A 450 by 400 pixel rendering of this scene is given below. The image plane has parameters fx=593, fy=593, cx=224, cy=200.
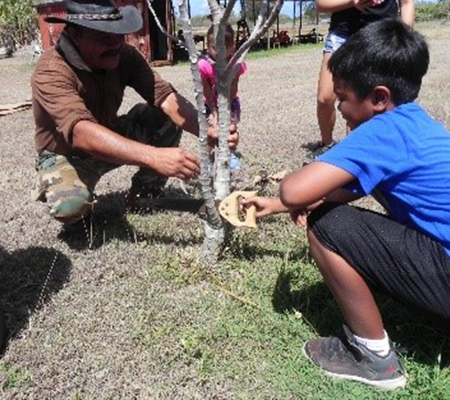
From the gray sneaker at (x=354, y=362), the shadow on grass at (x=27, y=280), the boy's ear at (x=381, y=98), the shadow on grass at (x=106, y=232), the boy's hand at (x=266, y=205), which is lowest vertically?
the shadow on grass at (x=106, y=232)

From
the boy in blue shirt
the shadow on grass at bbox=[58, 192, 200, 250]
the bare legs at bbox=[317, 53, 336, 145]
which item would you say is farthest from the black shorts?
the bare legs at bbox=[317, 53, 336, 145]

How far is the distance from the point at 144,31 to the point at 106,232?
13.1 metres

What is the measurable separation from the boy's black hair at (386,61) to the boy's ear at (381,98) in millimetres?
16

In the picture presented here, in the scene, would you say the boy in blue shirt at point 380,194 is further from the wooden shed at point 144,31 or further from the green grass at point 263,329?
the wooden shed at point 144,31

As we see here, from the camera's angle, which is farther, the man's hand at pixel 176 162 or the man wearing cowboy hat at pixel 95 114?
the man wearing cowboy hat at pixel 95 114

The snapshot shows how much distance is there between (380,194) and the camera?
2016 mm

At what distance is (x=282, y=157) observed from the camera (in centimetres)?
480

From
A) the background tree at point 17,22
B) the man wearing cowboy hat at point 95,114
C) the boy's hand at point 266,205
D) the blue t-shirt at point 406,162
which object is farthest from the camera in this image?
the background tree at point 17,22

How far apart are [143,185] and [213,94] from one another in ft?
2.84

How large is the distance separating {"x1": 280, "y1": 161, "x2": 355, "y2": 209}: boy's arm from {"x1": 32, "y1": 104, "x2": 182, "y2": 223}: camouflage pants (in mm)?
1452

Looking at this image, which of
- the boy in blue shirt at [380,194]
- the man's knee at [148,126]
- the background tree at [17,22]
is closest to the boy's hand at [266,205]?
the boy in blue shirt at [380,194]

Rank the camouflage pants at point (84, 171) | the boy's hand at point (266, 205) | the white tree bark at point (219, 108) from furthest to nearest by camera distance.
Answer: the camouflage pants at point (84, 171) → the white tree bark at point (219, 108) → the boy's hand at point (266, 205)

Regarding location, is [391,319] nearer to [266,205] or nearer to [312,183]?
[266,205]

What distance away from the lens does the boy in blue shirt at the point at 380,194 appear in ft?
5.94
